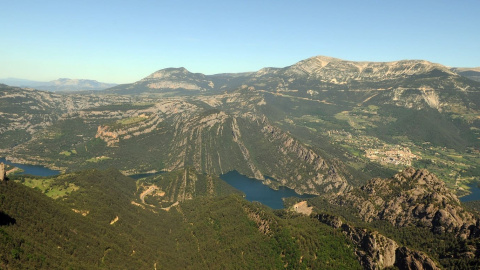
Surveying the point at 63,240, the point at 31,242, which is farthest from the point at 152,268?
the point at 31,242

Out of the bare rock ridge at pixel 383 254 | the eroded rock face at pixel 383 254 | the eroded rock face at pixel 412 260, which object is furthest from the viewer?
the eroded rock face at pixel 383 254

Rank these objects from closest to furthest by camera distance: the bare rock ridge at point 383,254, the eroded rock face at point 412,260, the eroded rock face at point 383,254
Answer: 1. the eroded rock face at point 412,260
2. the bare rock ridge at point 383,254
3. the eroded rock face at point 383,254

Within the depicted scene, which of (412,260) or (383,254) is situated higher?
(412,260)

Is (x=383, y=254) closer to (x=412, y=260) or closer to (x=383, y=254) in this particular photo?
(x=383, y=254)

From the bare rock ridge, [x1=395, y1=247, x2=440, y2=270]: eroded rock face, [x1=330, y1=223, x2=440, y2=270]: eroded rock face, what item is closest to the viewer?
[x1=395, y1=247, x2=440, y2=270]: eroded rock face

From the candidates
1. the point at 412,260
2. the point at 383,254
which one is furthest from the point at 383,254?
the point at 412,260

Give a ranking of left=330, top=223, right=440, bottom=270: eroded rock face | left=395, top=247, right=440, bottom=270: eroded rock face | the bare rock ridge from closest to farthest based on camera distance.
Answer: left=395, top=247, right=440, bottom=270: eroded rock face
the bare rock ridge
left=330, top=223, right=440, bottom=270: eroded rock face

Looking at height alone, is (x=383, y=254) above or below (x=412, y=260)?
below

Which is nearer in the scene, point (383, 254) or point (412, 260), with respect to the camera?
point (412, 260)

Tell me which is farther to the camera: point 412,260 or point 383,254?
point 383,254

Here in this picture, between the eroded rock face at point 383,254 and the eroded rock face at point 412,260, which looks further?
the eroded rock face at point 383,254

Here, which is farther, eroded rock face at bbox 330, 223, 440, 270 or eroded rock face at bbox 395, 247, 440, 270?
eroded rock face at bbox 330, 223, 440, 270

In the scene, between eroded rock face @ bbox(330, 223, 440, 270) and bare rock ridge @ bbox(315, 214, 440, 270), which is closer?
bare rock ridge @ bbox(315, 214, 440, 270)
